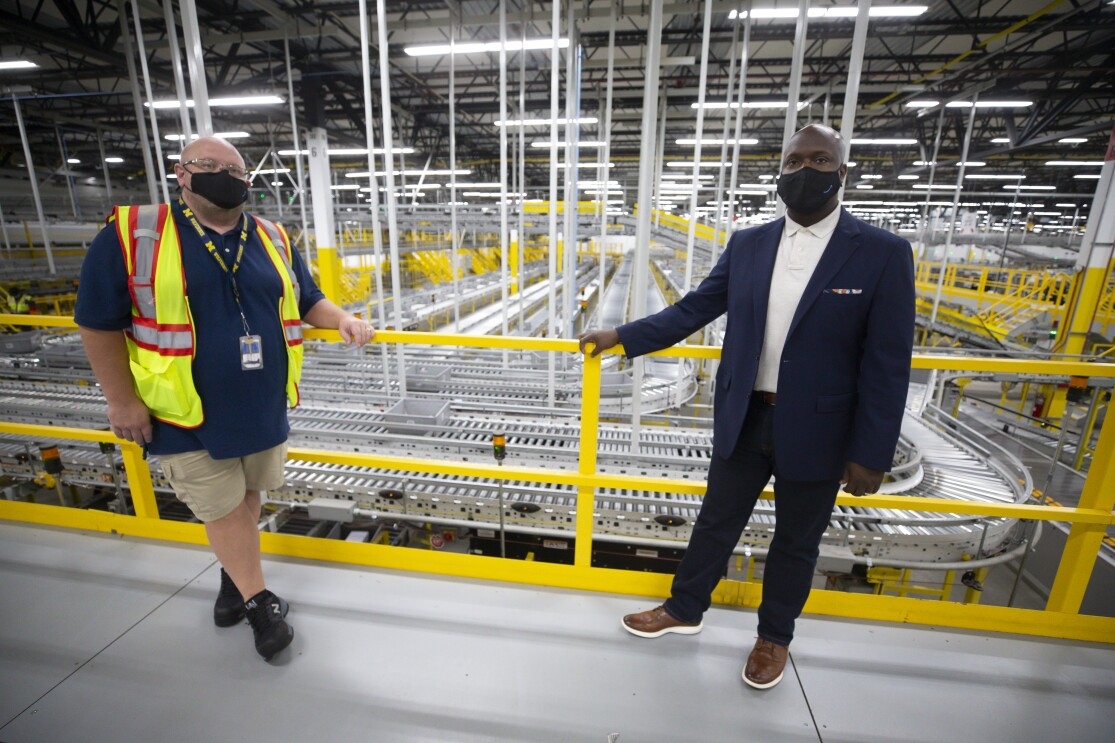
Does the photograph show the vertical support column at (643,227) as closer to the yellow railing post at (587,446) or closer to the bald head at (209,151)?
the yellow railing post at (587,446)

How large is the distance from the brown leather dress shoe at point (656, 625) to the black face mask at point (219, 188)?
86.2 inches

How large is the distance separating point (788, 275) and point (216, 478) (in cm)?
218

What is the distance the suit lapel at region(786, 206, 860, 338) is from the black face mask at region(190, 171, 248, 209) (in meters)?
1.90

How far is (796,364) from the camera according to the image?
1611 millimetres

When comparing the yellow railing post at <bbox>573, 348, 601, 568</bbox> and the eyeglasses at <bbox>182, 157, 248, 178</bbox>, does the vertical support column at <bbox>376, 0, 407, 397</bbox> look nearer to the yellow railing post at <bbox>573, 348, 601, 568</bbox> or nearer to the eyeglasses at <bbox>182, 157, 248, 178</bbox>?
the eyeglasses at <bbox>182, 157, 248, 178</bbox>

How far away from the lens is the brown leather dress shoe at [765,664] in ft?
5.97

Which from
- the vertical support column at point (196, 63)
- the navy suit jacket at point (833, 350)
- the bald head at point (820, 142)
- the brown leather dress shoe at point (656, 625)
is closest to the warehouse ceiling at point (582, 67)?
the vertical support column at point (196, 63)

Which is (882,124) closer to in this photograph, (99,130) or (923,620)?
(923,620)

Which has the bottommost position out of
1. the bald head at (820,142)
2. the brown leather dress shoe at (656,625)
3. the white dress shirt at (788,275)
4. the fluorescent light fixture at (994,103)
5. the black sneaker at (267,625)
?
the brown leather dress shoe at (656,625)

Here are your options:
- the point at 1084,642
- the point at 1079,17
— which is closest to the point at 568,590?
the point at 1084,642

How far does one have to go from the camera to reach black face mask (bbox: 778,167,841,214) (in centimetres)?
156

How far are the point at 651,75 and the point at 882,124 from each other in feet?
59.2

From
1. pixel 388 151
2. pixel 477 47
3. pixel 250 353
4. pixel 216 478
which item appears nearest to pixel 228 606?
pixel 216 478

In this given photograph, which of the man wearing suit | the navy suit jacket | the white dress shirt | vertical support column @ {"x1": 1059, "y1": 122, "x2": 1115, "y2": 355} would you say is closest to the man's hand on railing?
the man wearing suit
